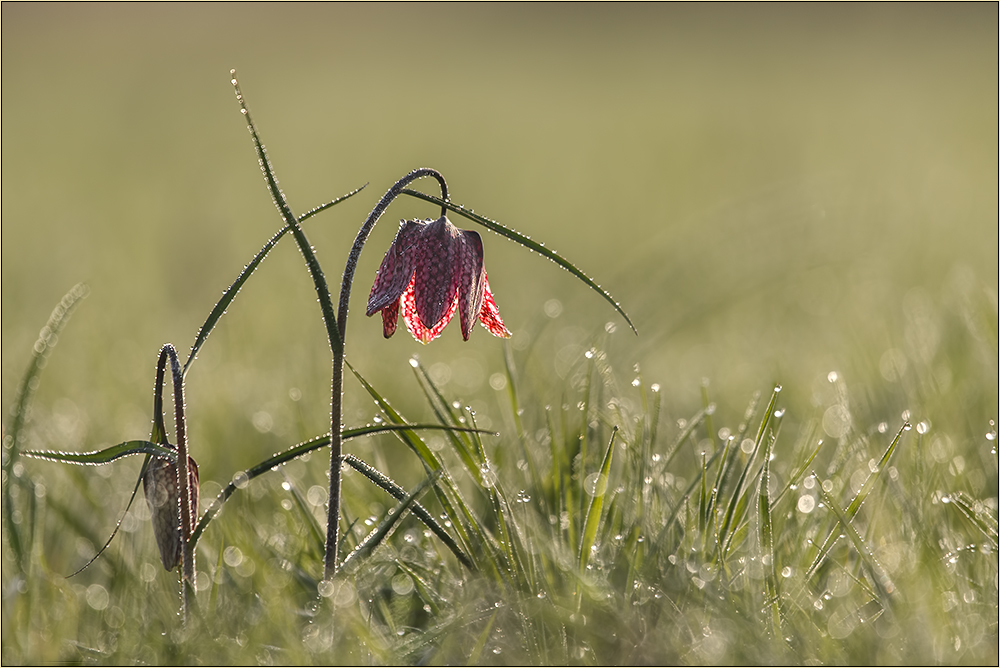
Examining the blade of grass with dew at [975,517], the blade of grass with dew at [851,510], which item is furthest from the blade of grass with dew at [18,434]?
the blade of grass with dew at [975,517]

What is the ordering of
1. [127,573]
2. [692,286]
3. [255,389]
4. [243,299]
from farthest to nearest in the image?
[243,299] < [692,286] < [255,389] < [127,573]

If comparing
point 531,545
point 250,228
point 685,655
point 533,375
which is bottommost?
point 685,655

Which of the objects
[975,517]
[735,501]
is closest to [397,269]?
[735,501]

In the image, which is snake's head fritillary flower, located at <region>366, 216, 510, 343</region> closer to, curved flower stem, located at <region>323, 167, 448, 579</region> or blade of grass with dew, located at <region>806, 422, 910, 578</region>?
curved flower stem, located at <region>323, 167, 448, 579</region>

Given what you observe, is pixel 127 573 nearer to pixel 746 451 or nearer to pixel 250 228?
pixel 746 451

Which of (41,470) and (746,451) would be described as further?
(41,470)

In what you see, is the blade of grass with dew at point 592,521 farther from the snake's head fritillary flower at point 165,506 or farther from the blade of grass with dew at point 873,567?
the snake's head fritillary flower at point 165,506

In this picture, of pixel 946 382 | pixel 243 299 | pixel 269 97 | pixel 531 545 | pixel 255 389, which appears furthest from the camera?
pixel 269 97

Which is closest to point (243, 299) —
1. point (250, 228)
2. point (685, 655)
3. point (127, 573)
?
point (250, 228)
